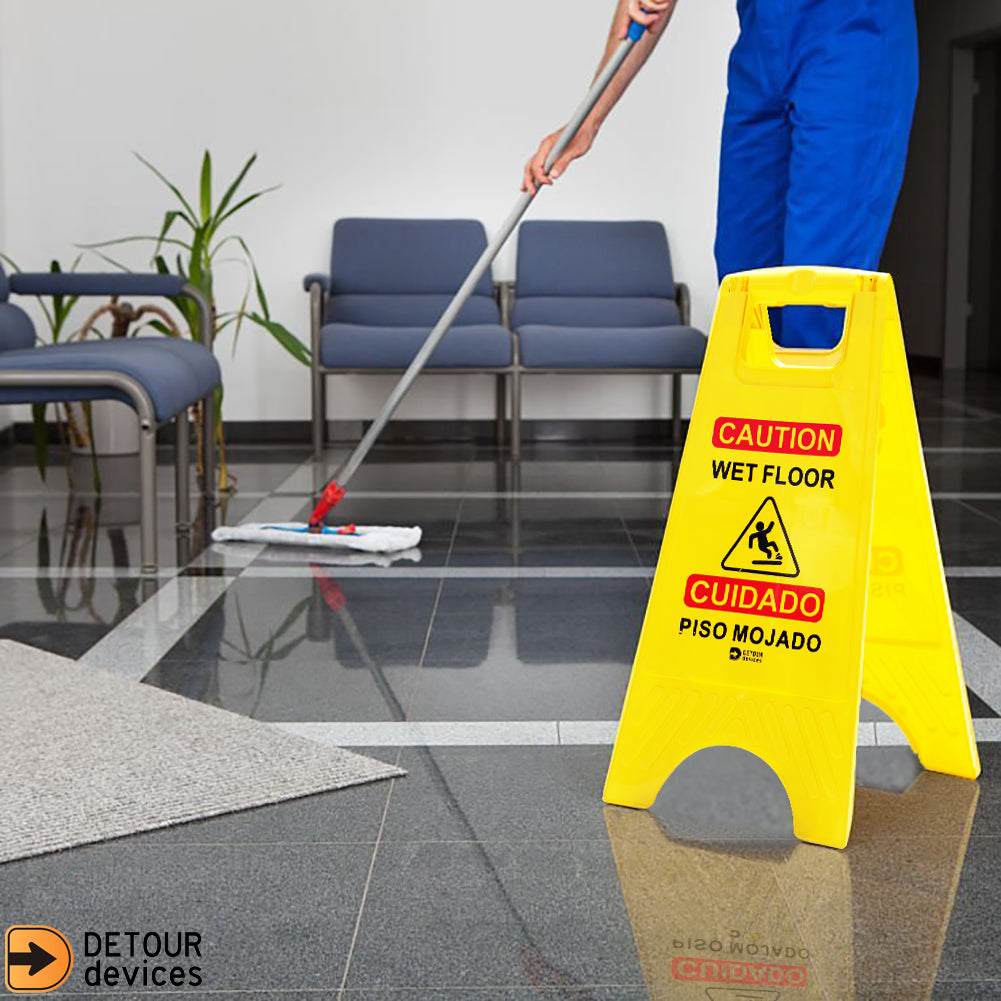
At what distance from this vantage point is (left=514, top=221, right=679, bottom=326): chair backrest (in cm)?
547

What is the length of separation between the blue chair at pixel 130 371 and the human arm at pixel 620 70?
0.89 m

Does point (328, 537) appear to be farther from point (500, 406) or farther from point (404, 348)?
point (500, 406)

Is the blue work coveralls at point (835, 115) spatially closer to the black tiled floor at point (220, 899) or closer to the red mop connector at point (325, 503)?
the black tiled floor at point (220, 899)

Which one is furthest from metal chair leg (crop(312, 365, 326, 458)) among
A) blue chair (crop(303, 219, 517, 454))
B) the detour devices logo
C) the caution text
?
the detour devices logo

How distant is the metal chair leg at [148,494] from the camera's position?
294 centimetres

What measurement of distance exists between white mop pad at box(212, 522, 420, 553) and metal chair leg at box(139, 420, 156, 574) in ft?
1.08

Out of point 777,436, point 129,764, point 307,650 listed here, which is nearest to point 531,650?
point 307,650

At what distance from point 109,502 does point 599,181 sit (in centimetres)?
248

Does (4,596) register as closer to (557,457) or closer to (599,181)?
(557,457)

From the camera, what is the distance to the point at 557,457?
505 centimetres

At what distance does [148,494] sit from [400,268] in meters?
2.70

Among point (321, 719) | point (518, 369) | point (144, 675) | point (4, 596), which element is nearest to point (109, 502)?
point (4, 596)

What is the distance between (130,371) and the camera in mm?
2951

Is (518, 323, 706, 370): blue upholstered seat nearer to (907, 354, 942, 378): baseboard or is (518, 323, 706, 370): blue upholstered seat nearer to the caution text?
the caution text
